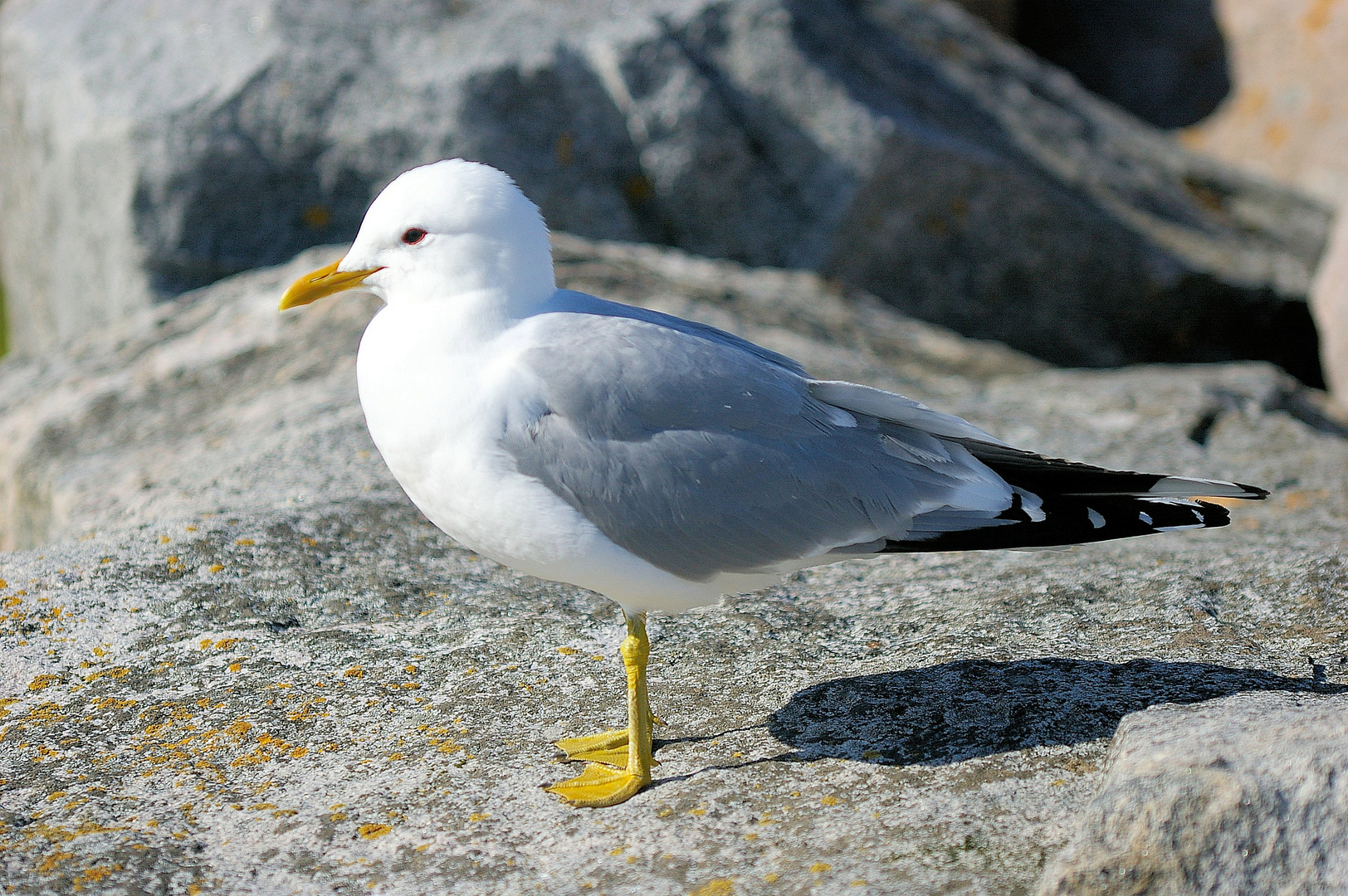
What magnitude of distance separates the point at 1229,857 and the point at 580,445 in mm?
1424

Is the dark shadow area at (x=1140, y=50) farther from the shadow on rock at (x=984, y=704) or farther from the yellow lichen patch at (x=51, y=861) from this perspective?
the yellow lichen patch at (x=51, y=861)

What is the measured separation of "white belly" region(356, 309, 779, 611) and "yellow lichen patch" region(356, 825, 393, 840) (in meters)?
0.61

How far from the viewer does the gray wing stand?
2670 mm

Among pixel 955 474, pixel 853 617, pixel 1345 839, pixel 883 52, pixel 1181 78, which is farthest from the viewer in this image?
pixel 1181 78

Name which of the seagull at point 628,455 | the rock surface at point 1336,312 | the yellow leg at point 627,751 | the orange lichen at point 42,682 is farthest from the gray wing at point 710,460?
the rock surface at point 1336,312

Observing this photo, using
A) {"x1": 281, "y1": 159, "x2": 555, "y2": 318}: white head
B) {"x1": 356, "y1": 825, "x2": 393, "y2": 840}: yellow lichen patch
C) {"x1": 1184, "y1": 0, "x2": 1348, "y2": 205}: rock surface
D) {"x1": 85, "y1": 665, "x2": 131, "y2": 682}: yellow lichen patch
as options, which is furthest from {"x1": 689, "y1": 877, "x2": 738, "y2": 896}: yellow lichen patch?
{"x1": 1184, "y1": 0, "x2": 1348, "y2": 205}: rock surface

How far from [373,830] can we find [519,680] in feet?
2.23

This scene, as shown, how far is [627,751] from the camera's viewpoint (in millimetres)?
2830

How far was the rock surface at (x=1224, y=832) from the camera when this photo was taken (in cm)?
206

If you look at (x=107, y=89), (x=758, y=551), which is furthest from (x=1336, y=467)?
(x=107, y=89)

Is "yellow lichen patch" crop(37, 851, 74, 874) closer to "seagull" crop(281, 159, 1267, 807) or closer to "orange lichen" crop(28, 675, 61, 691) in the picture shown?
"orange lichen" crop(28, 675, 61, 691)

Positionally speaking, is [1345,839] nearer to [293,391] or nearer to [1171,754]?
[1171,754]

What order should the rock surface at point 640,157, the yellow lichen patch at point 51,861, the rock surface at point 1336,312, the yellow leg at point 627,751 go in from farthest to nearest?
the rock surface at point 1336,312 → the rock surface at point 640,157 → the yellow leg at point 627,751 → the yellow lichen patch at point 51,861

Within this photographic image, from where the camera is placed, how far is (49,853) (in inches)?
95.2
